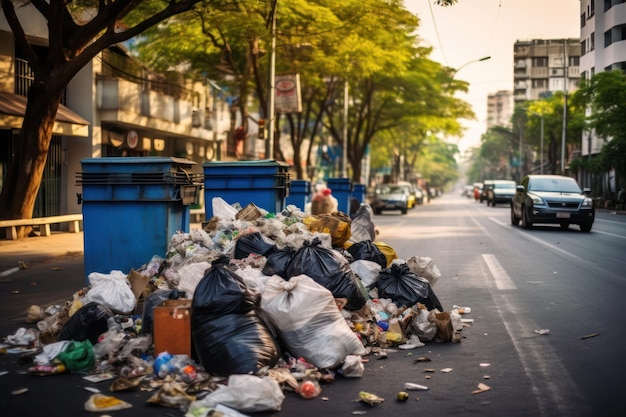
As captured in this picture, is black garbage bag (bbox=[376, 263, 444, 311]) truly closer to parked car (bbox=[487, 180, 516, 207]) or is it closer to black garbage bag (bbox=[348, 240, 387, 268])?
black garbage bag (bbox=[348, 240, 387, 268])

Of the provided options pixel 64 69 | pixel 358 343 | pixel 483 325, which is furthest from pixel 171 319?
pixel 64 69

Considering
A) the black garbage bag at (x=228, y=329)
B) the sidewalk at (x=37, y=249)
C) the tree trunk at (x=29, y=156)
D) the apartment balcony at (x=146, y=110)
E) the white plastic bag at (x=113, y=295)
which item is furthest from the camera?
the apartment balcony at (x=146, y=110)

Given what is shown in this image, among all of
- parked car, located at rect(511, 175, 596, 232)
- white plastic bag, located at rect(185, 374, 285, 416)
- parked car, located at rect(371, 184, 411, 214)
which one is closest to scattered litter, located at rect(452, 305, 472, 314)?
white plastic bag, located at rect(185, 374, 285, 416)

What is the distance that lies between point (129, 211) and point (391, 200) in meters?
30.6

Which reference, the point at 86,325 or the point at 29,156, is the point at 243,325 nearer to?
the point at 86,325

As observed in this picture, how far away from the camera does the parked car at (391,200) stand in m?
39.4

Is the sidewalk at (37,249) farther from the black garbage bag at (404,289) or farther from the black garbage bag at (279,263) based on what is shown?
the black garbage bag at (404,289)

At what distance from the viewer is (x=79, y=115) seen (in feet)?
77.6

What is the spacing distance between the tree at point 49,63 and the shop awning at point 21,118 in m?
1.98

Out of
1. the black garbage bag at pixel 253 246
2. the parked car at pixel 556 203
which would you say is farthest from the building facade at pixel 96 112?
the parked car at pixel 556 203

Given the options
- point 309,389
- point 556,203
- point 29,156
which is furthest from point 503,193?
point 309,389

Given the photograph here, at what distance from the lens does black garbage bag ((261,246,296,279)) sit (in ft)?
23.6

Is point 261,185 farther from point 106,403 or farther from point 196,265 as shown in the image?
point 106,403

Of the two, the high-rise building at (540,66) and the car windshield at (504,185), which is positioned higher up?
the high-rise building at (540,66)
